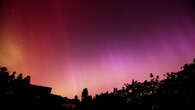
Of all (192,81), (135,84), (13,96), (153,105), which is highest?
(135,84)

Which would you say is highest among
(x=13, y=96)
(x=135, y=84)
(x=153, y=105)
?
(x=135, y=84)

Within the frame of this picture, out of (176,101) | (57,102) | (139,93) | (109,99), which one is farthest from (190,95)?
(139,93)

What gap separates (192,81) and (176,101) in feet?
18.2

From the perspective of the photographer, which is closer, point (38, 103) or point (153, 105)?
point (38, 103)

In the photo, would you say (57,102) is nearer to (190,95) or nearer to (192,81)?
(190,95)

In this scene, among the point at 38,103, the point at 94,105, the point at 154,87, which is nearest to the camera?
the point at 38,103

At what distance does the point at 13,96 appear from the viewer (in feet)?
53.5

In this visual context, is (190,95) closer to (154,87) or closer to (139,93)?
(154,87)

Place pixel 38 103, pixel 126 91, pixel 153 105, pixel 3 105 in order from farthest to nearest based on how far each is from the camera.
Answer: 1. pixel 126 91
2. pixel 153 105
3. pixel 38 103
4. pixel 3 105

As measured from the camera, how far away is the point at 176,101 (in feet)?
84.3

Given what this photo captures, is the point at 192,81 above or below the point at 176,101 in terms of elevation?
above

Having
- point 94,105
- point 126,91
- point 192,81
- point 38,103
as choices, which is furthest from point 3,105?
point 126,91

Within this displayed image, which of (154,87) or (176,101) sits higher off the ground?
(154,87)

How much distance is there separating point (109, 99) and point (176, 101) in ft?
50.7
